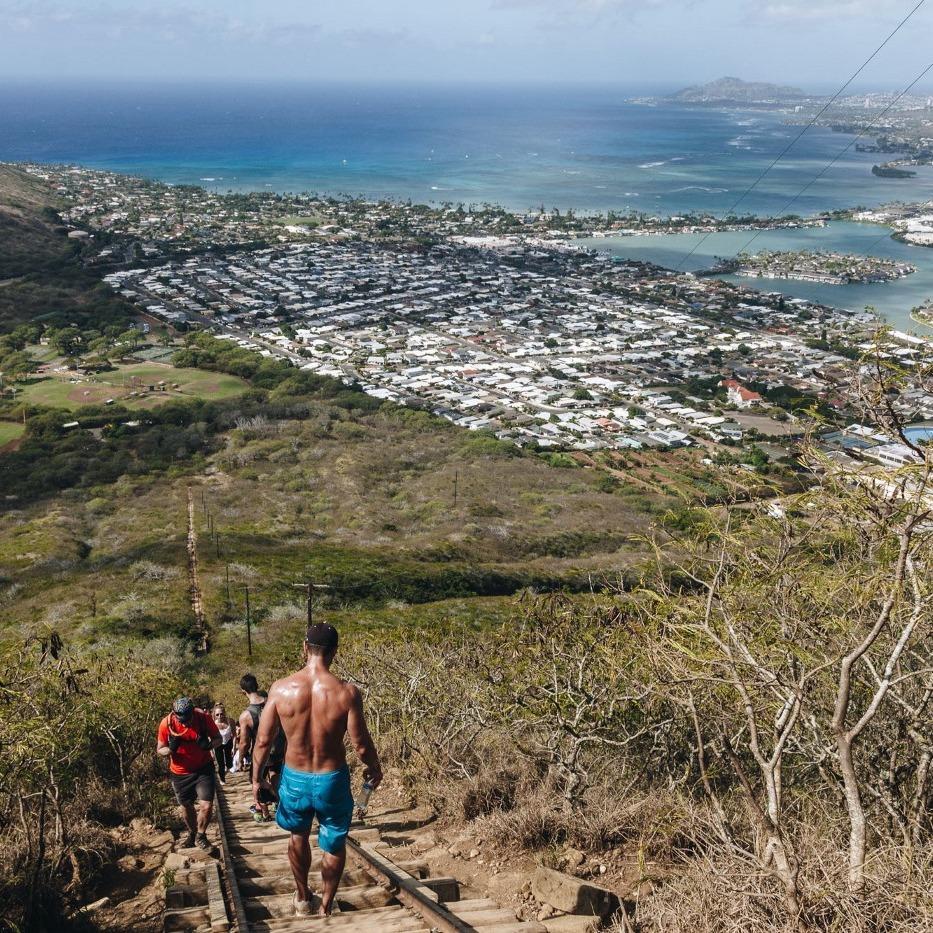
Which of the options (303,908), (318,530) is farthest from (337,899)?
(318,530)

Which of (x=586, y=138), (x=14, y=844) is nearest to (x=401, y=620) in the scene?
(x=14, y=844)

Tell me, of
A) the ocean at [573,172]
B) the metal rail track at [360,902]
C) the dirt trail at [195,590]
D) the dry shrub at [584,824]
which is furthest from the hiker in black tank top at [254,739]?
the ocean at [573,172]

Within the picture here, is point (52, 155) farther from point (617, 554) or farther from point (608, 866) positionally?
point (608, 866)

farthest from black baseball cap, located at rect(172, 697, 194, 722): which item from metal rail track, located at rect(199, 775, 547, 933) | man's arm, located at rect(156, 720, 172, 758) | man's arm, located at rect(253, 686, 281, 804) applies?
man's arm, located at rect(253, 686, 281, 804)

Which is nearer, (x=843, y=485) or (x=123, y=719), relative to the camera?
(x=843, y=485)

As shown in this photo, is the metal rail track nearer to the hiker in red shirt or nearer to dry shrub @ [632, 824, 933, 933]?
the hiker in red shirt

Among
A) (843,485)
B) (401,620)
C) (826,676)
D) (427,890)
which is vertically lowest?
(401,620)

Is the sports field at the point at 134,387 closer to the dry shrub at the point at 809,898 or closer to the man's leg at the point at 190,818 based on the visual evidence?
the man's leg at the point at 190,818

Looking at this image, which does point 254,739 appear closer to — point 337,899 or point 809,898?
point 337,899
